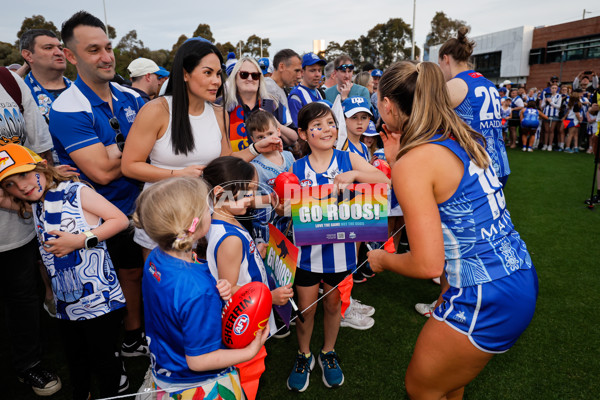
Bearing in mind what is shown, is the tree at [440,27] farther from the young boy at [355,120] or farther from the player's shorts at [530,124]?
the young boy at [355,120]

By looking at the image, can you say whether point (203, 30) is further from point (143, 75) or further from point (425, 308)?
point (425, 308)

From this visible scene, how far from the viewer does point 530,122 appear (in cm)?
1330

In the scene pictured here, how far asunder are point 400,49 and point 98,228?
57.6m

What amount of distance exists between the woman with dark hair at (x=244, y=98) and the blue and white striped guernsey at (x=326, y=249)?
3.49 feet

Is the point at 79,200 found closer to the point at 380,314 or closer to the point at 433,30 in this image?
the point at 380,314

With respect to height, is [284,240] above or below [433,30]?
below

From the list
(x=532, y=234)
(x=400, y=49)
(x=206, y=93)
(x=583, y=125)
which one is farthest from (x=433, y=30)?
(x=206, y=93)

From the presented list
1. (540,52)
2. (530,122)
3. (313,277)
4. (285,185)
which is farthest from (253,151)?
(540,52)

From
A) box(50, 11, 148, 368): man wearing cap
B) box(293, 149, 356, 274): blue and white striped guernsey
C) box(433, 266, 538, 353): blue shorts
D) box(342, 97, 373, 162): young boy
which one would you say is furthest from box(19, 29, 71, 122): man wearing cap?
box(433, 266, 538, 353): blue shorts

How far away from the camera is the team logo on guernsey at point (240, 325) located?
1518 mm

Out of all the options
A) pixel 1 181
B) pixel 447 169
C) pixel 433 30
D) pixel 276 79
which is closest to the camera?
pixel 447 169

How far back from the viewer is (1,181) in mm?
2055

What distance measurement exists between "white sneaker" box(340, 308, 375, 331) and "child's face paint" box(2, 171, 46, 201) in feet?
9.44

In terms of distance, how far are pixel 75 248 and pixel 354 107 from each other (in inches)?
114
